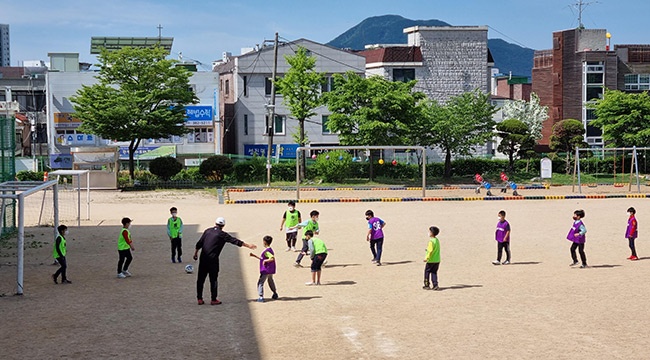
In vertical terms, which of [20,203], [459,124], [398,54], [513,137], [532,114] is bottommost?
[20,203]

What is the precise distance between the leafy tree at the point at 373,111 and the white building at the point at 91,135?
15.1 m

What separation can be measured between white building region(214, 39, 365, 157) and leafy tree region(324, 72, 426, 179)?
11.7 m

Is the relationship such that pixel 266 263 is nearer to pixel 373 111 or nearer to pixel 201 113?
pixel 373 111

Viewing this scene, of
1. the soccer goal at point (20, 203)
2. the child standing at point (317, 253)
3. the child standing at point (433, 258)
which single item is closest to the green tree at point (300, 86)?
the soccer goal at point (20, 203)

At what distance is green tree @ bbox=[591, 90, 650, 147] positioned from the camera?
56.7 metres

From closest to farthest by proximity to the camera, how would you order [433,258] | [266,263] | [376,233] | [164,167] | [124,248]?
[266,263], [433,258], [124,248], [376,233], [164,167]

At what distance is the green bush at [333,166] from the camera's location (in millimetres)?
53719

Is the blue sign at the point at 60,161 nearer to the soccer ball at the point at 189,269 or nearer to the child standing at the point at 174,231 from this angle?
the child standing at the point at 174,231

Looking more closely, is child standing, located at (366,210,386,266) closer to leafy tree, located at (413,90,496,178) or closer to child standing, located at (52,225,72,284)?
child standing, located at (52,225,72,284)

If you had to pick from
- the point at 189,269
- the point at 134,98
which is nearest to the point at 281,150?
the point at 134,98

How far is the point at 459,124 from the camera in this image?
54750mm

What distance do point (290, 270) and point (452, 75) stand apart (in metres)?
53.1

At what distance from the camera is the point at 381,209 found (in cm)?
3794

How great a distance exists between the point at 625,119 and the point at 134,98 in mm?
34371
